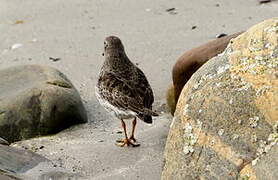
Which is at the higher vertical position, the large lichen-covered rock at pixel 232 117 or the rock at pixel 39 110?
the large lichen-covered rock at pixel 232 117

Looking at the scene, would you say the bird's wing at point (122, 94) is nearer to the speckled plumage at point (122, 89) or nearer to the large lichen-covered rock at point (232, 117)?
the speckled plumage at point (122, 89)

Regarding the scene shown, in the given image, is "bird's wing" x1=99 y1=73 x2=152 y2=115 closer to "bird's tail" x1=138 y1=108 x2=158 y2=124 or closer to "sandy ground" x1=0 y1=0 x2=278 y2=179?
"bird's tail" x1=138 y1=108 x2=158 y2=124

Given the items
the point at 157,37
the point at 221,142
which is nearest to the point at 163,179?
the point at 221,142

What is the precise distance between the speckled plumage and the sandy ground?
0.31 m

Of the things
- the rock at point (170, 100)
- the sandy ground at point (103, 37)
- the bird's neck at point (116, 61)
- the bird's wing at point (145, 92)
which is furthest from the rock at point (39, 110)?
the rock at point (170, 100)

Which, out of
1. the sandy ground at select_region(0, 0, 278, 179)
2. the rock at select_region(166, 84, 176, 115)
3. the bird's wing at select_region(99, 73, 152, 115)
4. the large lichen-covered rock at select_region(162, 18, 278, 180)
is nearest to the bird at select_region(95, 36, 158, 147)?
the bird's wing at select_region(99, 73, 152, 115)

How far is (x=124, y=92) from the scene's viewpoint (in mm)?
6004

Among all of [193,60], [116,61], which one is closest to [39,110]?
[116,61]

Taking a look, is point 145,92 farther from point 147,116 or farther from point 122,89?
point 147,116

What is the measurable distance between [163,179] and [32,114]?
2.36 m

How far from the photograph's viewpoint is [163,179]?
4312mm

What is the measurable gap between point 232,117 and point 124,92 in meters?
2.14

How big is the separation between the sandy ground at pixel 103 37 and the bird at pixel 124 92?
0.28 metres

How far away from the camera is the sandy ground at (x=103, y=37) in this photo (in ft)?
20.2
